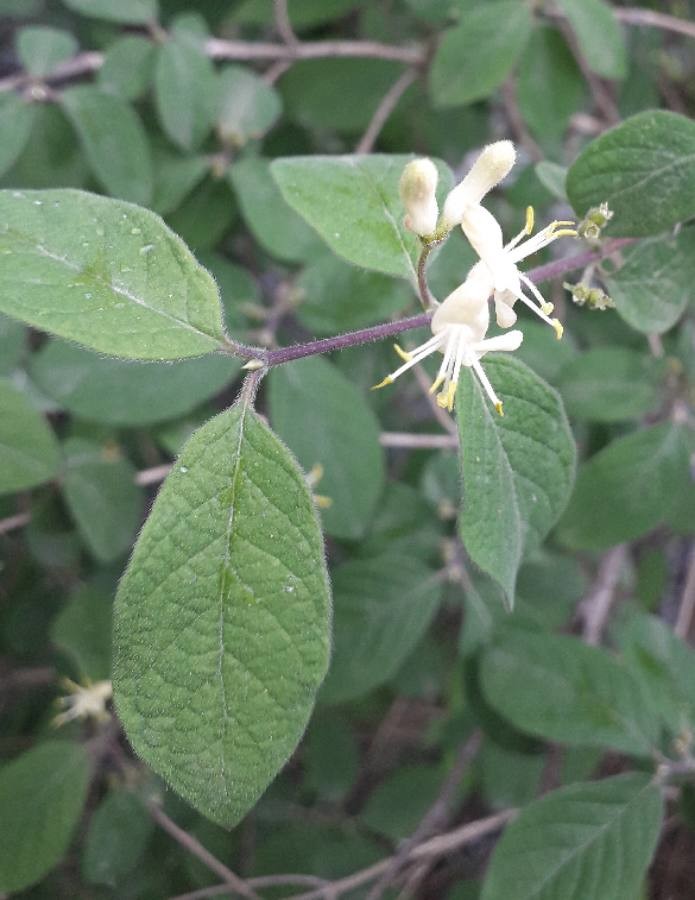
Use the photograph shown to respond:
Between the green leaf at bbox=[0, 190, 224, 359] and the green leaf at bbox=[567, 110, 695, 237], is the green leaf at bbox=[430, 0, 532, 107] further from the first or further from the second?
the green leaf at bbox=[0, 190, 224, 359]

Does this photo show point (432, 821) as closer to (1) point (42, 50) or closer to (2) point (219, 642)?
(2) point (219, 642)

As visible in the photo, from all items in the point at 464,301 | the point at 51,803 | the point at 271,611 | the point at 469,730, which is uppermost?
the point at 464,301

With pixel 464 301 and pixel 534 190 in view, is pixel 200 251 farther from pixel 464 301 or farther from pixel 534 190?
pixel 464 301

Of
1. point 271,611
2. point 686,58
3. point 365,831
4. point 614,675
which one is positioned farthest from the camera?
point 686,58

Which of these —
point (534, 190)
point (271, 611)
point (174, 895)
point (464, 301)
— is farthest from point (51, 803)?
point (534, 190)

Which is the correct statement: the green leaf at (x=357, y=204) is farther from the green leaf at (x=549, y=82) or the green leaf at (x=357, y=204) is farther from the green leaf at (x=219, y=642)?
the green leaf at (x=549, y=82)

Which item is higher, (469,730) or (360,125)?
(360,125)
